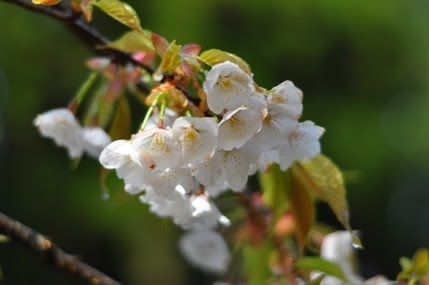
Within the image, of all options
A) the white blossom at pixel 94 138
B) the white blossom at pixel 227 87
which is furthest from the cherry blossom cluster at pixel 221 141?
the white blossom at pixel 94 138

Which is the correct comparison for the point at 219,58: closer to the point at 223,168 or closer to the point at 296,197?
the point at 223,168

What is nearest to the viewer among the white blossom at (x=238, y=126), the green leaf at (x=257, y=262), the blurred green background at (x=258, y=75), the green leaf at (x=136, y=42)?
the white blossom at (x=238, y=126)

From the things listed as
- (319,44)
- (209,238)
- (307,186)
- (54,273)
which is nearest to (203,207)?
(307,186)

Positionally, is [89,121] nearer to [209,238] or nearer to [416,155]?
[209,238]

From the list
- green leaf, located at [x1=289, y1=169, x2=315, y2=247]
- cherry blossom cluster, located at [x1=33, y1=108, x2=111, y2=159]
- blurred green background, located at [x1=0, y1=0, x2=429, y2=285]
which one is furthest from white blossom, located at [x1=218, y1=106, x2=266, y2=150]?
blurred green background, located at [x1=0, y1=0, x2=429, y2=285]

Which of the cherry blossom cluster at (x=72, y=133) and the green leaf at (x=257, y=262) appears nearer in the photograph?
the cherry blossom cluster at (x=72, y=133)

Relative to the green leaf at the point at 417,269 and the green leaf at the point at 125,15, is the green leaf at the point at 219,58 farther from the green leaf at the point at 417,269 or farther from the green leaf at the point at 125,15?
the green leaf at the point at 417,269

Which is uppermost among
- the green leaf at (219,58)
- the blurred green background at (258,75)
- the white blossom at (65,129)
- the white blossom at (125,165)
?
the green leaf at (219,58)

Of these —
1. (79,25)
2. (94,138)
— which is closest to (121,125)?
(94,138)
